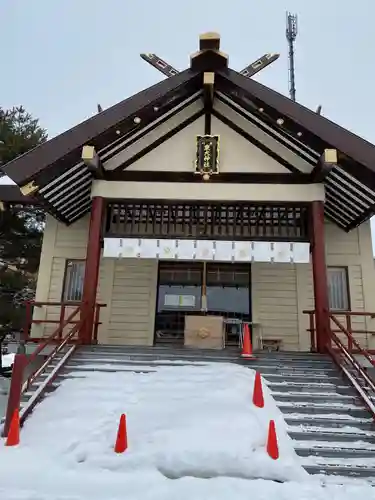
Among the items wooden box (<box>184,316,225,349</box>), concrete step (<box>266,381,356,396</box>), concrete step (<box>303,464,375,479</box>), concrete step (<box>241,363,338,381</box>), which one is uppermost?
wooden box (<box>184,316,225,349</box>)

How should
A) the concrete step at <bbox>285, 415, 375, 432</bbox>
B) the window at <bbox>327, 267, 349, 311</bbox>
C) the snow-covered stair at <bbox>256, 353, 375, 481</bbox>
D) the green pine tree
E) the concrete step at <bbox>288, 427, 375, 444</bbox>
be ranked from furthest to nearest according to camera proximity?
the green pine tree → the window at <bbox>327, 267, 349, 311</bbox> → the concrete step at <bbox>285, 415, 375, 432</bbox> → the concrete step at <bbox>288, 427, 375, 444</bbox> → the snow-covered stair at <bbox>256, 353, 375, 481</bbox>

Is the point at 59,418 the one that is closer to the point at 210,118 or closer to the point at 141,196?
the point at 141,196

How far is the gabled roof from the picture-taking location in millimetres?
8289

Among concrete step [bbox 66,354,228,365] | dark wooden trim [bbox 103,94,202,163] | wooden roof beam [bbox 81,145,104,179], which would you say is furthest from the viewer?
dark wooden trim [bbox 103,94,202,163]

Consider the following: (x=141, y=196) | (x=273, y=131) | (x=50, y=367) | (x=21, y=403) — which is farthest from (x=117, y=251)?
(x=273, y=131)

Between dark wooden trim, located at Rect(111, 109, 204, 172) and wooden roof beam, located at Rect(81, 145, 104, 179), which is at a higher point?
dark wooden trim, located at Rect(111, 109, 204, 172)

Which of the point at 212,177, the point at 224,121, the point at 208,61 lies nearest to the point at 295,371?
the point at 212,177

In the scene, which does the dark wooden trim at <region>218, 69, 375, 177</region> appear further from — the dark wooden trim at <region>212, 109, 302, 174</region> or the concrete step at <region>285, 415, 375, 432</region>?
the concrete step at <region>285, 415, 375, 432</region>

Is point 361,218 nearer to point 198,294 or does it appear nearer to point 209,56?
point 198,294

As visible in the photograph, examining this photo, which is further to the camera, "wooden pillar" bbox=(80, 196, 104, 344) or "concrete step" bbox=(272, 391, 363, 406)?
"wooden pillar" bbox=(80, 196, 104, 344)

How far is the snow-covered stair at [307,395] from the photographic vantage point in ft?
16.3

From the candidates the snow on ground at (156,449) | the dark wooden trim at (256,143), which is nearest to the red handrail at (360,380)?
the snow on ground at (156,449)

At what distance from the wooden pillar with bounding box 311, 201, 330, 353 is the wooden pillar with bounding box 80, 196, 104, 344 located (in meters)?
4.48

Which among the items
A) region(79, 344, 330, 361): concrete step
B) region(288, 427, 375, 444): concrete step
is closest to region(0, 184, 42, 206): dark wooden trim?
region(79, 344, 330, 361): concrete step
